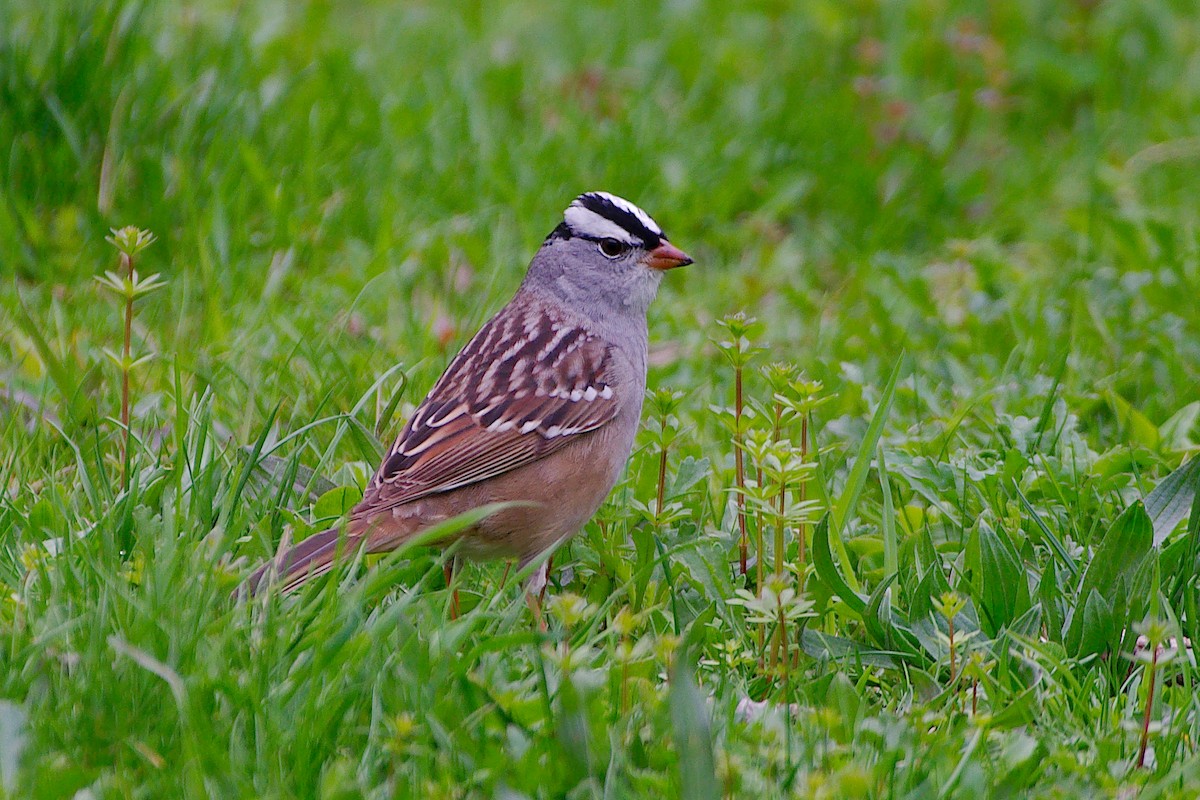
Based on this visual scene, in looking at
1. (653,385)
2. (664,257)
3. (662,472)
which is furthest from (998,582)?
(653,385)

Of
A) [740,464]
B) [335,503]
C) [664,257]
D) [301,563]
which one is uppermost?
[664,257]

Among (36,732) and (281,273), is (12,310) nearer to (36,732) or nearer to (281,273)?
(281,273)

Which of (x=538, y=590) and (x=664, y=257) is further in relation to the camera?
(x=664, y=257)

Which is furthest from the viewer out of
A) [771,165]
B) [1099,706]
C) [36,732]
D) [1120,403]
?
[771,165]

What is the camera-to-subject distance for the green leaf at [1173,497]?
4234 millimetres

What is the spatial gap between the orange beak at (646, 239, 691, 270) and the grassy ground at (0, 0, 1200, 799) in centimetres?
51

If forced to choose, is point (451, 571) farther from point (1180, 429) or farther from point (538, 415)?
point (1180, 429)

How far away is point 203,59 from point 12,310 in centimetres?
187

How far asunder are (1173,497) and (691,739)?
1.97 meters

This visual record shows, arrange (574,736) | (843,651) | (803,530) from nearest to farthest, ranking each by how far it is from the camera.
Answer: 1. (574,736)
2. (843,651)
3. (803,530)

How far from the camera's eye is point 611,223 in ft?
16.2

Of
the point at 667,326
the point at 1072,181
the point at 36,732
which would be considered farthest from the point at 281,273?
the point at 1072,181

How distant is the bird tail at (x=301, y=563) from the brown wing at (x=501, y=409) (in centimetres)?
27

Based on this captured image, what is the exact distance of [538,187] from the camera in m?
6.65
